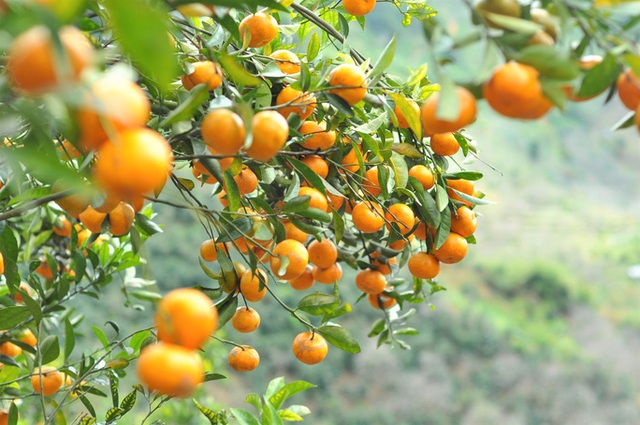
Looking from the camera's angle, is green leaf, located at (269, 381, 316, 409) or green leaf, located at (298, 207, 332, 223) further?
green leaf, located at (269, 381, 316, 409)

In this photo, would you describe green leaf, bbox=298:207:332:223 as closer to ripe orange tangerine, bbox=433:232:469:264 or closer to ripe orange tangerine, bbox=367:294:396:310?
ripe orange tangerine, bbox=433:232:469:264

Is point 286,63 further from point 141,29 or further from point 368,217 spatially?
point 141,29

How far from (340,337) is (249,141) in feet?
1.21

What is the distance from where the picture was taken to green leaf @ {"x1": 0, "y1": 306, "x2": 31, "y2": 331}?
28.7 inches

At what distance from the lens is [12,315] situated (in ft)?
2.40

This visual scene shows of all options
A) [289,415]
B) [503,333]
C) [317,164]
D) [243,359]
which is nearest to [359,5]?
[317,164]

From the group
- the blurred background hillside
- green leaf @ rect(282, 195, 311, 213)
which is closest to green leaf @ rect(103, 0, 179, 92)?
green leaf @ rect(282, 195, 311, 213)

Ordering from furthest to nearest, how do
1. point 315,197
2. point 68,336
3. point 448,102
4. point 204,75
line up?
point 68,336, point 315,197, point 204,75, point 448,102

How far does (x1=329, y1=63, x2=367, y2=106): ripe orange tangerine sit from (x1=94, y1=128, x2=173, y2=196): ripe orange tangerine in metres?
0.30

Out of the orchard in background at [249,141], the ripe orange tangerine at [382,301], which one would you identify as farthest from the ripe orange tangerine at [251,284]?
the ripe orange tangerine at [382,301]

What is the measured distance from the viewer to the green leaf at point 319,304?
0.78 metres

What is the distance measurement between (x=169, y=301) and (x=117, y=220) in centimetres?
41

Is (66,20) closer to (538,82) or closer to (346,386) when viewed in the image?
(538,82)

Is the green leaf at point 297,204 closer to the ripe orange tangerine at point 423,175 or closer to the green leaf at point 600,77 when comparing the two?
the ripe orange tangerine at point 423,175
